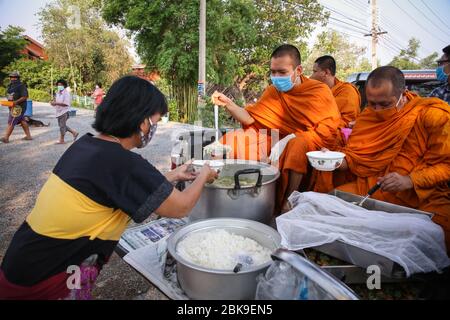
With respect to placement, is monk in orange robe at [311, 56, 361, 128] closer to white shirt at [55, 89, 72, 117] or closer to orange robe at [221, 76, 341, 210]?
orange robe at [221, 76, 341, 210]

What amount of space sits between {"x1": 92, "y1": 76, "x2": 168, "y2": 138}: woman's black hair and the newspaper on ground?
76cm

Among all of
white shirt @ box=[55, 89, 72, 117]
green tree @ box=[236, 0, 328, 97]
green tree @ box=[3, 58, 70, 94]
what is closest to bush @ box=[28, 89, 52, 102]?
green tree @ box=[3, 58, 70, 94]

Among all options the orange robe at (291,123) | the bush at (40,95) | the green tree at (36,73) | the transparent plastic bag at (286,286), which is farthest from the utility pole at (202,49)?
the bush at (40,95)

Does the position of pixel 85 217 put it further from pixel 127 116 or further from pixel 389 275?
pixel 389 275

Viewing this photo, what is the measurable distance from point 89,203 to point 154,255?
2.29 ft

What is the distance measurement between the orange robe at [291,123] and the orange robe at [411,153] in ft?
1.13

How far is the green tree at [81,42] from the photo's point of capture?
2645 centimetres

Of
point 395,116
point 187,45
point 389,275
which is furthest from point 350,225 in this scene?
point 187,45

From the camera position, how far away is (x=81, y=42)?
87.6ft

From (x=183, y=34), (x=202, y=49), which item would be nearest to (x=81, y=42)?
(x=183, y=34)

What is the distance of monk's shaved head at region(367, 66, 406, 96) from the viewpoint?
94.6 inches

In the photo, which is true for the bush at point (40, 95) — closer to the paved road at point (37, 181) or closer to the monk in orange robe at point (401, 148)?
the paved road at point (37, 181)

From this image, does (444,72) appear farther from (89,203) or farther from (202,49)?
(202,49)
